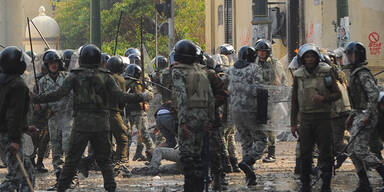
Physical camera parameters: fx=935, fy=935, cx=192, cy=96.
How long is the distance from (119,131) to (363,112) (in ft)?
12.9

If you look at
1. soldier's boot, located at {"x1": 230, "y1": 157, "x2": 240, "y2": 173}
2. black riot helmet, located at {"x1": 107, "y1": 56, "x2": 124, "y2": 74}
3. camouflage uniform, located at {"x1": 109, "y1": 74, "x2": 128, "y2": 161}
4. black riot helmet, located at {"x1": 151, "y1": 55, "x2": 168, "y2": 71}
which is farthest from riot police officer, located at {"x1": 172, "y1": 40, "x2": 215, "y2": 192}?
black riot helmet, located at {"x1": 151, "y1": 55, "x2": 168, "y2": 71}

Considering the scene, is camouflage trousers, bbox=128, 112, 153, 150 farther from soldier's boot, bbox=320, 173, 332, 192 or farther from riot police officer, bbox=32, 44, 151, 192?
soldier's boot, bbox=320, 173, 332, 192

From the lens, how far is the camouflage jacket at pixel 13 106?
8.57 m

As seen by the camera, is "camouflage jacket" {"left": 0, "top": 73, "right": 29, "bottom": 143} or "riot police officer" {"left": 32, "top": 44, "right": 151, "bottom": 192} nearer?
"camouflage jacket" {"left": 0, "top": 73, "right": 29, "bottom": 143}

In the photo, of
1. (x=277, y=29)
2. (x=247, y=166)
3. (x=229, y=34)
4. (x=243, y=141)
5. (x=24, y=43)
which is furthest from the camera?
(x=24, y=43)

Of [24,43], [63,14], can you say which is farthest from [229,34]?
[63,14]

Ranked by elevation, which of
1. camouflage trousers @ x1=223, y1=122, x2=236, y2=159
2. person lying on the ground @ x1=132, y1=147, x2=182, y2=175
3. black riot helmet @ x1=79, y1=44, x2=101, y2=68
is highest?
Answer: black riot helmet @ x1=79, y1=44, x2=101, y2=68

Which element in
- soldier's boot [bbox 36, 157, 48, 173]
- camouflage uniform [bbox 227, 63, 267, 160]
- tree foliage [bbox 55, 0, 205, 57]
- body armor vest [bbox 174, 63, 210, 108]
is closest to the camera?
body armor vest [bbox 174, 63, 210, 108]

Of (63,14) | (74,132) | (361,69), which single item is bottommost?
(74,132)

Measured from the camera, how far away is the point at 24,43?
2215 inches

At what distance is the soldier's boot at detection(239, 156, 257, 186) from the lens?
1137 centimetres

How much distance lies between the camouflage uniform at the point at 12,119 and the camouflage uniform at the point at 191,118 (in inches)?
64.2

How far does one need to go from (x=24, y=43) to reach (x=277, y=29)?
97.6 ft

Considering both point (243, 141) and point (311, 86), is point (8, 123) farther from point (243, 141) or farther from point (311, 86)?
point (243, 141)
